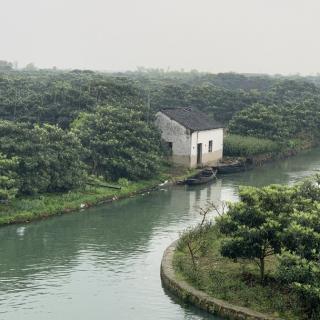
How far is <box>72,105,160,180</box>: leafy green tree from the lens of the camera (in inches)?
1638

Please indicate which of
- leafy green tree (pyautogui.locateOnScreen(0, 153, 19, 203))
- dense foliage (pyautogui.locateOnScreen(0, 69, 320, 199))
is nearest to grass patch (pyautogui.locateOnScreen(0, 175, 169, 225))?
dense foliage (pyautogui.locateOnScreen(0, 69, 320, 199))

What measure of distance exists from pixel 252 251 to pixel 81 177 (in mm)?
19016

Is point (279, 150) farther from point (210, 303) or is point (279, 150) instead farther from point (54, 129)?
point (210, 303)

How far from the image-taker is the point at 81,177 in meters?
37.2

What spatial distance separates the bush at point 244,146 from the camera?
56.5 m

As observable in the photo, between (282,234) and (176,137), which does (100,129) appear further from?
(282,234)

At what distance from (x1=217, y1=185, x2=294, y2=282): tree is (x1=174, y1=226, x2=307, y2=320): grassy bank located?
0.86 m

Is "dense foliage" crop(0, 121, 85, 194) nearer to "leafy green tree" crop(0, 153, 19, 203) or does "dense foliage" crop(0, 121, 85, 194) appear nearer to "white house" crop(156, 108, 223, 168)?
"leafy green tree" crop(0, 153, 19, 203)

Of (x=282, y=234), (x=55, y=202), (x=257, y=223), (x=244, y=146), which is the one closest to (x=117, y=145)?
(x=55, y=202)

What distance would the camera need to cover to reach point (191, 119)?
168 ft

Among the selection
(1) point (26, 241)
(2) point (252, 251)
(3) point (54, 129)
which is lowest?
(1) point (26, 241)

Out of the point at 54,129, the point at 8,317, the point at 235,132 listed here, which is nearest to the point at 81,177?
the point at 54,129

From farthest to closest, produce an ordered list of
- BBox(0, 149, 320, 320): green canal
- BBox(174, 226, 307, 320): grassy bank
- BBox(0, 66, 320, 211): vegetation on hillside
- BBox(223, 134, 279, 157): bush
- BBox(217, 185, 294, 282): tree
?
BBox(223, 134, 279, 157): bush < BBox(0, 66, 320, 211): vegetation on hillside < BBox(0, 149, 320, 320): green canal < BBox(217, 185, 294, 282): tree < BBox(174, 226, 307, 320): grassy bank

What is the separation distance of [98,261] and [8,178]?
9.05 meters
